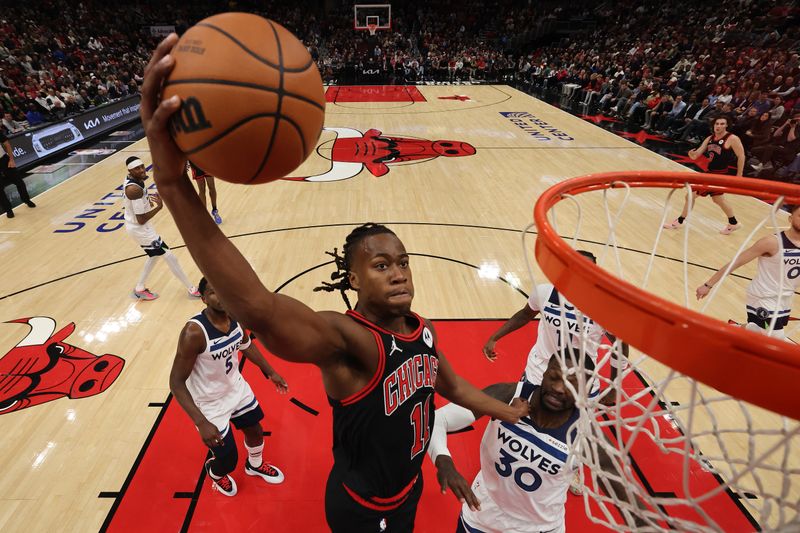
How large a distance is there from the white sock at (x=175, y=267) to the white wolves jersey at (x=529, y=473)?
4131 mm

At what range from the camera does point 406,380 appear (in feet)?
5.16

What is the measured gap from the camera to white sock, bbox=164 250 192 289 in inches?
190

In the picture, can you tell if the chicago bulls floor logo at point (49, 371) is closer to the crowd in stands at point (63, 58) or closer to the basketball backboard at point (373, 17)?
the crowd in stands at point (63, 58)

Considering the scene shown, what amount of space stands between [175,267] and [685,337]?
503cm

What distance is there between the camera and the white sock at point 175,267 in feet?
15.9

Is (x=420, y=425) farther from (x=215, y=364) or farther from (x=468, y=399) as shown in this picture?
(x=215, y=364)

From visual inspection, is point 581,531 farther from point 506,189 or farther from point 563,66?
point 563,66

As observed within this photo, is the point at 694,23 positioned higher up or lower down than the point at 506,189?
higher up

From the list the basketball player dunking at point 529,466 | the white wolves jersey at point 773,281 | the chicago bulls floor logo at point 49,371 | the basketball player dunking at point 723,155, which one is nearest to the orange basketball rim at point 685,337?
the basketball player dunking at point 529,466

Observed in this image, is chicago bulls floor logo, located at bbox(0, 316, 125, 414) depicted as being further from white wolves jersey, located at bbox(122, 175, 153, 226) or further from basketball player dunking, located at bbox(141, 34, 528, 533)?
basketball player dunking, located at bbox(141, 34, 528, 533)

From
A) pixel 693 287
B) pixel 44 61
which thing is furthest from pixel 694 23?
pixel 44 61

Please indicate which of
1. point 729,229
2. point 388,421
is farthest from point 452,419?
point 729,229

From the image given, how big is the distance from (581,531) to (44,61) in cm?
2124

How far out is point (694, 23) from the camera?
61.4 ft
